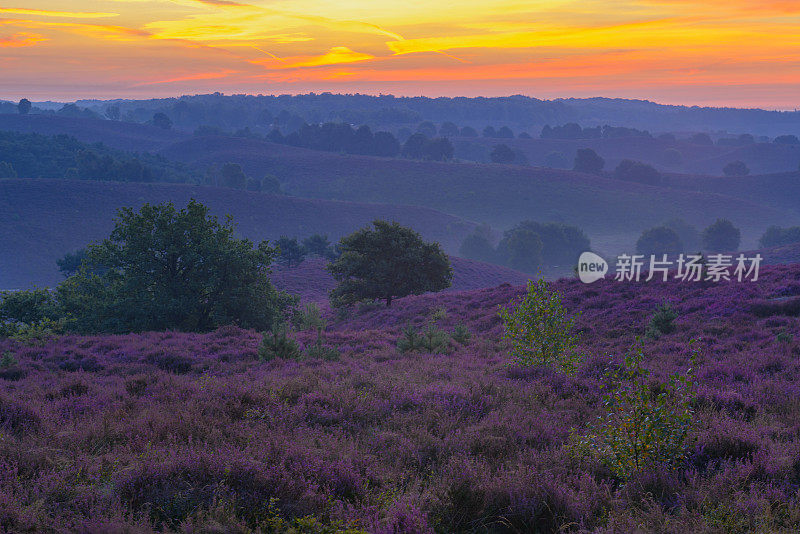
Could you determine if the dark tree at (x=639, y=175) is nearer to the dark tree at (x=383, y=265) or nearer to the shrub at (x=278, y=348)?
the dark tree at (x=383, y=265)

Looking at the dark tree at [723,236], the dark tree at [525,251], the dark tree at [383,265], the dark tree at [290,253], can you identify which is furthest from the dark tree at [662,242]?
the dark tree at [383,265]

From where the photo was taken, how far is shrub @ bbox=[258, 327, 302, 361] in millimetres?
14836

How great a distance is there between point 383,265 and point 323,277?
123 ft

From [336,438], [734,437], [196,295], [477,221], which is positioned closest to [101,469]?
[336,438]

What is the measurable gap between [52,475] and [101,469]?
1.62ft

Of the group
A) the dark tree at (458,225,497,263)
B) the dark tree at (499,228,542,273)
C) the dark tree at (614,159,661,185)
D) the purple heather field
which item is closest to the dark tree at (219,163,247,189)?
the dark tree at (458,225,497,263)

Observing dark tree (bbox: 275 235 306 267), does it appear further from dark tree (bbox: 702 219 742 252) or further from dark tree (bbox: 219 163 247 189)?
dark tree (bbox: 702 219 742 252)

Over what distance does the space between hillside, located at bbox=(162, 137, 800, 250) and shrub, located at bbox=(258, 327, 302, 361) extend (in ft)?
456

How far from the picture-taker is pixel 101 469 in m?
5.75

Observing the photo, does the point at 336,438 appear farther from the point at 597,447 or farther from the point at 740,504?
the point at 740,504

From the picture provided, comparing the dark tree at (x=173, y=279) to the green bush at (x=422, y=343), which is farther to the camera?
the dark tree at (x=173, y=279)

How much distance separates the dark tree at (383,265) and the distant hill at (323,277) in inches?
850

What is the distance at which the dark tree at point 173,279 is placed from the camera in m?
24.1

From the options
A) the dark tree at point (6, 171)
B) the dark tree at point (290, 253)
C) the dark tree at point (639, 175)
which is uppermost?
the dark tree at point (639, 175)
